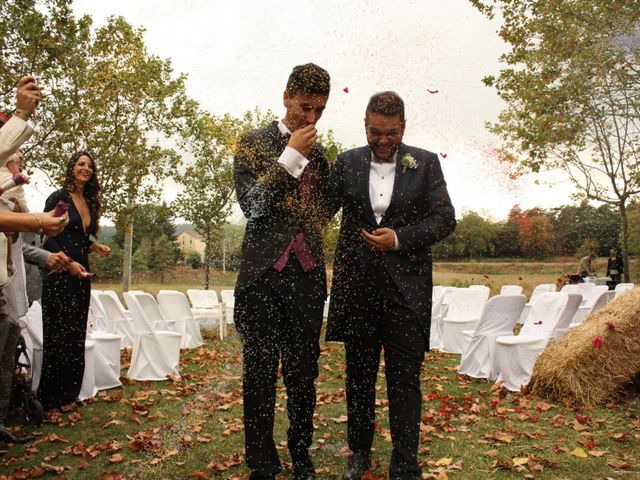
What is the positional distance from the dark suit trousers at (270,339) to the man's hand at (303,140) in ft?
2.01

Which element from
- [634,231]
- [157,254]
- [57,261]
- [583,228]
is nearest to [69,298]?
[57,261]

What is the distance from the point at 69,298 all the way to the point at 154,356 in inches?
97.0

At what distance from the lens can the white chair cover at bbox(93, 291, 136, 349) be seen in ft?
33.8

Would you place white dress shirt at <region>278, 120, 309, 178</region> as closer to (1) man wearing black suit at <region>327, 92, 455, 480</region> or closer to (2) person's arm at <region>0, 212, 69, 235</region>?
(1) man wearing black suit at <region>327, 92, 455, 480</region>

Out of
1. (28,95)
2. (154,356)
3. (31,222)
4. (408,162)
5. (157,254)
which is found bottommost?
(154,356)

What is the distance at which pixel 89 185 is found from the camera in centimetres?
634

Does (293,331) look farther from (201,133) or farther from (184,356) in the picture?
(201,133)

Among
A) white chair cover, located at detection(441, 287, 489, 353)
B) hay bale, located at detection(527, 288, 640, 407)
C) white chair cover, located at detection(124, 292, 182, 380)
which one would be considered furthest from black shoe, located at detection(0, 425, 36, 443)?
white chair cover, located at detection(441, 287, 489, 353)

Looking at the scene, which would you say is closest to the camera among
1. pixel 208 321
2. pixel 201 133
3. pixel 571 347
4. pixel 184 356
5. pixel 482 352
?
Answer: pixel 571 347

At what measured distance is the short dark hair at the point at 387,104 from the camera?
3.72 m

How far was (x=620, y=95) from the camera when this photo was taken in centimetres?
1196

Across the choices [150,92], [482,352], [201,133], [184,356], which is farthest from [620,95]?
[201,133]

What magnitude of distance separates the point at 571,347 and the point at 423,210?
13.0ft

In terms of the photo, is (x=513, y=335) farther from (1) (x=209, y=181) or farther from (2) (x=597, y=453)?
(1) (x=209, y=181)
